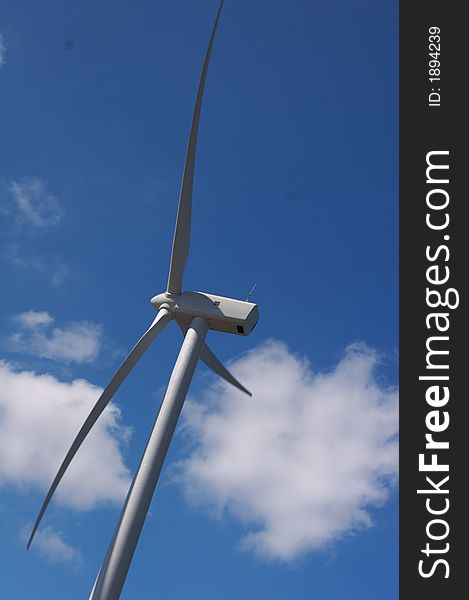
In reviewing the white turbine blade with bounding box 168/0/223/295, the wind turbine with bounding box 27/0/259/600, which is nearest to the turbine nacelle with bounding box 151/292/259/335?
the wind turbine with bounding box 27/0/259/600

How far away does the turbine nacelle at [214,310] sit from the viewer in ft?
88.1

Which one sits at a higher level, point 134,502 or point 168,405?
point 168,405

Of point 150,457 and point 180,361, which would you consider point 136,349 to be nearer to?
point 180,361

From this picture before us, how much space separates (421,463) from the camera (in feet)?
67.0

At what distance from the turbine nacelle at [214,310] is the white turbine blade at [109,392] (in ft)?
2.33

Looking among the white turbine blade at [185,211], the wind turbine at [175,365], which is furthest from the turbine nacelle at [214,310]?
the white turbine blade at [185,211]

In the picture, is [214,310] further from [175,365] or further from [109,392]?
[109,392]

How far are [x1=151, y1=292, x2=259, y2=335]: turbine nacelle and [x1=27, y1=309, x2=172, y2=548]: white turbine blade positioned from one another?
710mm

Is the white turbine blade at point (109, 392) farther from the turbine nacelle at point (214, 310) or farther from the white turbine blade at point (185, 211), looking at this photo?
the white turbine blade at point (185, 211)

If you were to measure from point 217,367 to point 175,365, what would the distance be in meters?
4.41

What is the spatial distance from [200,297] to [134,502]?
9564 millimetres

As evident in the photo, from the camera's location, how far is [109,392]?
25.0 m

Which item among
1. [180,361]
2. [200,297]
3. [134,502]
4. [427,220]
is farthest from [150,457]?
[427,220]

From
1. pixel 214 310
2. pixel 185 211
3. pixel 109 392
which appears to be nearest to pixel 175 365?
pixel 109 392
